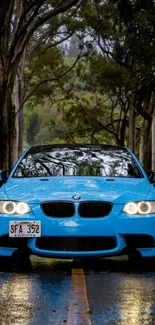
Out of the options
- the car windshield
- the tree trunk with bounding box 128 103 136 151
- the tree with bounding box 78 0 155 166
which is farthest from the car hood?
the tree trunk with bounding box 128 103 136 151

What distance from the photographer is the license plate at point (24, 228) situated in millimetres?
6379

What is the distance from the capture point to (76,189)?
21.9 ft

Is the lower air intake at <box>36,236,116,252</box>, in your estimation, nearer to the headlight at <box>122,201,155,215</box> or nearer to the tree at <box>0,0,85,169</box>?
the headlight at <box>122,201,155,215</box>

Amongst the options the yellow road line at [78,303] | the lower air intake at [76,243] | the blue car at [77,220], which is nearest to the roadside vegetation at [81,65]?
the blue car at [77,220]

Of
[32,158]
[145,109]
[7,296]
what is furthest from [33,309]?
[145,109]

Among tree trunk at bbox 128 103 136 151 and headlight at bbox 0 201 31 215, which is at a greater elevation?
tree trunk at bbox 128 103 136 151

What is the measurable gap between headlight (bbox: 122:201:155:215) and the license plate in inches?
33.4

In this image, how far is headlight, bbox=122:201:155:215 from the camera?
6488 mm

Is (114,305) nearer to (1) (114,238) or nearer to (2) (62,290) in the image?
(2) (62,290)

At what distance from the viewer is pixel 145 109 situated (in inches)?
1132

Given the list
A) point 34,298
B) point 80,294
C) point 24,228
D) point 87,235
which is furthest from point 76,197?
point 34,298

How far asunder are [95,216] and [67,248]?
40cm

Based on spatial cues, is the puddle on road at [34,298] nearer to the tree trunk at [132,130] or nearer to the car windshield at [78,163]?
the car windshield at [78,163]

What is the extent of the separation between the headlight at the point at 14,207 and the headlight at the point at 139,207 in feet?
3.10
